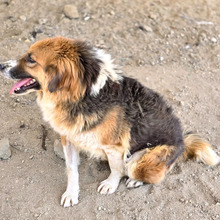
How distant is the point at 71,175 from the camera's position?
11.9 feet

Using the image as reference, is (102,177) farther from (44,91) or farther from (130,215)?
(44,91)

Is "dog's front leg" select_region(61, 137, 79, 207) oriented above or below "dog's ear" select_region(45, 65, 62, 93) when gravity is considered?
below

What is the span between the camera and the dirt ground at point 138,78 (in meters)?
3.46

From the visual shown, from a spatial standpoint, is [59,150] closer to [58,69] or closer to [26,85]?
[26,85]

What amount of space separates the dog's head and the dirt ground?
3.81 ft

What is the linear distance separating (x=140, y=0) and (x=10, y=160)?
15.2ft

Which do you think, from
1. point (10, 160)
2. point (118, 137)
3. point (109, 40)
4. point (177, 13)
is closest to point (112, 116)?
point (118, 137)

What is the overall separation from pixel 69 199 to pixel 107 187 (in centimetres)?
45

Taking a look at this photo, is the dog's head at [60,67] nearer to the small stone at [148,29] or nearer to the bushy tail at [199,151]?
the bushy tail at [199,151]

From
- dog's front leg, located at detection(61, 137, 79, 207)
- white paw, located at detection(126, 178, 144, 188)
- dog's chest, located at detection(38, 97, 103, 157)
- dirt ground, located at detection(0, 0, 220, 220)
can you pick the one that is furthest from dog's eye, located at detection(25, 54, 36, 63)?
white paw, located at detection(126, 178, 144, 188)

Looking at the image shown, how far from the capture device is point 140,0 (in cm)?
688

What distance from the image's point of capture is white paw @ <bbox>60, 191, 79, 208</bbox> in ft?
11.4

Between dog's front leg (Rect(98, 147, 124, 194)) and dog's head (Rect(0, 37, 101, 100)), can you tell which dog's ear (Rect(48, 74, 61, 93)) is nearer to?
dog's head (Rect(0, 37, 101, 100))

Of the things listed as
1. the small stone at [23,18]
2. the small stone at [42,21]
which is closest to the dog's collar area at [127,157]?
the small stone at [42,21]
